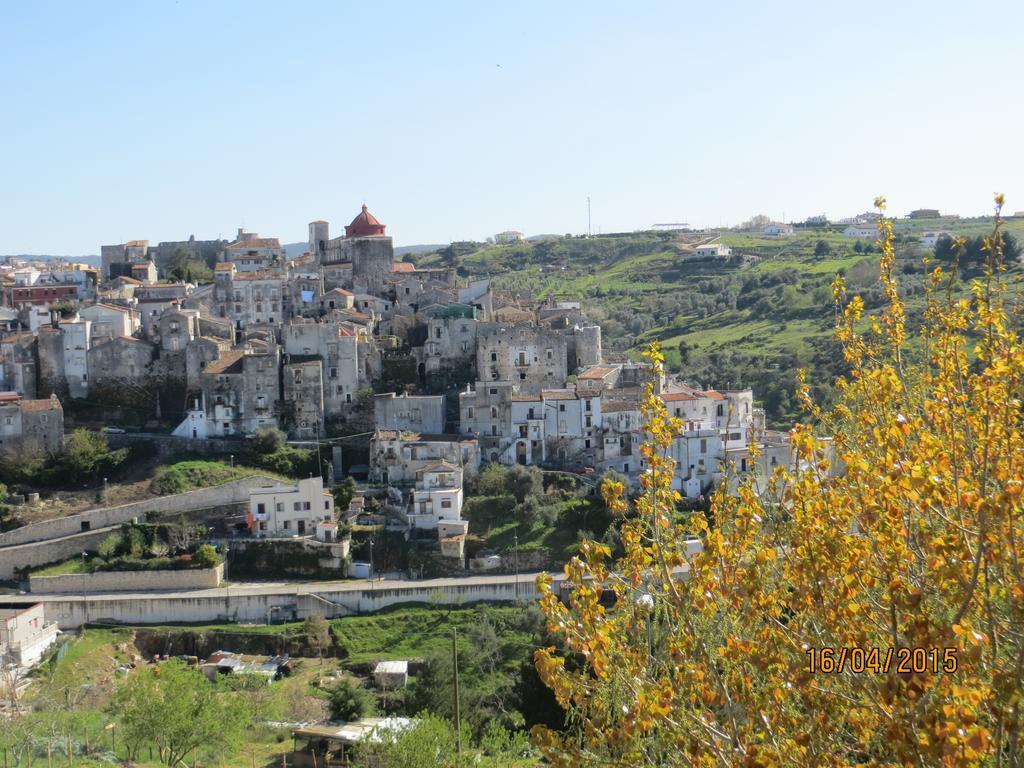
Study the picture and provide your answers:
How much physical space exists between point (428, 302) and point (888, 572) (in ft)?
149

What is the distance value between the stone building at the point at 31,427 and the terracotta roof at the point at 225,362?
5.72 metres

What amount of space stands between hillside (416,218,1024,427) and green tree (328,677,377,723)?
2433 cm

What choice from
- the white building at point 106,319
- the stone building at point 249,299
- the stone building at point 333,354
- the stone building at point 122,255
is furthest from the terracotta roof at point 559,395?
the stone building at point 122,255

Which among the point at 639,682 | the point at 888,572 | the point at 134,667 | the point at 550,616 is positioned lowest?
the point at 134,667

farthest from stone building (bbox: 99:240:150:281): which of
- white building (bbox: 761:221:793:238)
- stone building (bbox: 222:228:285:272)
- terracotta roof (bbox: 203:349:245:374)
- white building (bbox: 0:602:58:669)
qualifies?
white building (bbox: 761:221:793:238)

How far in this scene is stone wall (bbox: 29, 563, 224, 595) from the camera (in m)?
38.2

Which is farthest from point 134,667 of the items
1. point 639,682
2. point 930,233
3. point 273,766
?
point 930,233

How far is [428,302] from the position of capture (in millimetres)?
51562

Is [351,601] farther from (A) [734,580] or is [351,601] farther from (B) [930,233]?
(B) [930,233]

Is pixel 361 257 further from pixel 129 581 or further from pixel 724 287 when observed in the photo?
pixel 724 287

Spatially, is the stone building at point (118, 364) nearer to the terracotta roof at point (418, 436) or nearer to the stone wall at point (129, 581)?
the stone wall at point (129, 581)

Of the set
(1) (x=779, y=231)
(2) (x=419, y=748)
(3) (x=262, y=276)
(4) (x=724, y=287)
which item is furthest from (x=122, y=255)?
(1) (x=779, y=231)

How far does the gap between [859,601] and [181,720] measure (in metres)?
20.3

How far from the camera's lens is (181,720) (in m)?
24.7
